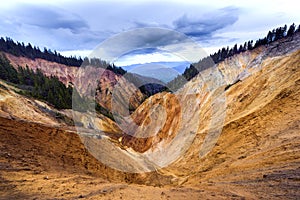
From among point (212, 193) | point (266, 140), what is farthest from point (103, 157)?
point (266, 140)

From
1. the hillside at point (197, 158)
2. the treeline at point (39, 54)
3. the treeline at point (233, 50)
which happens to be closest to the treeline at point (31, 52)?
the treeline at point (39, 54)

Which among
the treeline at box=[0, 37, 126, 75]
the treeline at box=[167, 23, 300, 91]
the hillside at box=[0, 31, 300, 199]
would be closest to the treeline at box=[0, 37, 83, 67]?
the treeline at box=[0, 37, 126, 75]

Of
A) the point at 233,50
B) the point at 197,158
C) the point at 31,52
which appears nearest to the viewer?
the point at 197,158

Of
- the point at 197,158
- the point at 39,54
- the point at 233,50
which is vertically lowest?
the point at 197,158

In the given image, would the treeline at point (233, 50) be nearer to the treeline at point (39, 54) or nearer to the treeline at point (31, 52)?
the treeline at point (39, 54)

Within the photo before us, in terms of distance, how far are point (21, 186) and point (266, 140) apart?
13946 mm

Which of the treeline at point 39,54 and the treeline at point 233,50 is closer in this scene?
the treeline at point 233,50

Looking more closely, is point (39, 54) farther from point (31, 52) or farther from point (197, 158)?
point (197, 158)

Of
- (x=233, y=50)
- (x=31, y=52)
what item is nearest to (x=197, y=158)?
(x=233, y=50)

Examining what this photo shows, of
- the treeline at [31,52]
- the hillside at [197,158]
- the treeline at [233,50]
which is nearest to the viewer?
the hillside at [197,158]

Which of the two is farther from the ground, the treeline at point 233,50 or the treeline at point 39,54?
the treeline at point 39,54

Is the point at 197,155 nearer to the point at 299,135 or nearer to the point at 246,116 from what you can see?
the point at 246,116

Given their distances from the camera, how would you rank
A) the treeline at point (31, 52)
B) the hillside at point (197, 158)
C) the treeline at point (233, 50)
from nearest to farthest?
the hillside at point (197, 158) → the treeline at point (233, 50) → the treeline at point (31, 52)

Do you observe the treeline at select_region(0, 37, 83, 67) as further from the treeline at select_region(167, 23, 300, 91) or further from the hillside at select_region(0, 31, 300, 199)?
the hillside at select_region(0, 31, 300, 199)
